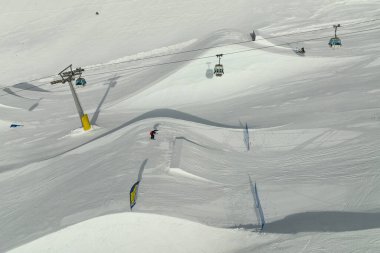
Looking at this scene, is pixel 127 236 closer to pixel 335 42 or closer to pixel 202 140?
pixel 202 140

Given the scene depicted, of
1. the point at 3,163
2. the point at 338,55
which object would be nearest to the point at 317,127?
the point at 338,55

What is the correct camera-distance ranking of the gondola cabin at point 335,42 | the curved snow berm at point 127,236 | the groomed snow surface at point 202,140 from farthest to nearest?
the gondola cabin at point 335,42 → the groomed snow surface at point 202,140 → the curved snow berm at point 127,236

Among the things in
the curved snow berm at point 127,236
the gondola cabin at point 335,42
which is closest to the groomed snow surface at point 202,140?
the curved snow berm at point 127,236

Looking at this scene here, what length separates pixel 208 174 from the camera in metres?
14.9

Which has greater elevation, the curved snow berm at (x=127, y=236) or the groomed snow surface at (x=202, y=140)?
the groomed snow surface at (x=202, y=140)

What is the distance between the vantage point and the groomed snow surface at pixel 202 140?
11898 millimetres

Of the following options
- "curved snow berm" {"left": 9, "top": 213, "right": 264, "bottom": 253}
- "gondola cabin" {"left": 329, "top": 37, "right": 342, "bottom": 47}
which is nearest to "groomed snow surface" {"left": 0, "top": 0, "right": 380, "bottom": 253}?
"curved snow berm" {"left": 9, "top": 213, "right": 264, "bottom": 253}

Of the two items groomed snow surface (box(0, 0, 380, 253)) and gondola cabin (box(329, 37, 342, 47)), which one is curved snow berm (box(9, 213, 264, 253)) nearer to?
groomed snow surface (box(0, 0, 380, 253))

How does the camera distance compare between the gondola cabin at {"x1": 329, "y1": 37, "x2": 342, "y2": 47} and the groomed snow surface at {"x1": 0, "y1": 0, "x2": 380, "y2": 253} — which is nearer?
the groomed snow surface at {"x1": 0, "y1": 0, "x2": 380, "y2": 253}

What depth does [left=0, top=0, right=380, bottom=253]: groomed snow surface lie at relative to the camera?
11.9 meters

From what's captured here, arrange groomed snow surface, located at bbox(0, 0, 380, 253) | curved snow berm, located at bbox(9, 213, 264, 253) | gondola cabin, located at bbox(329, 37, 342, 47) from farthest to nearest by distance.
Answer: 1. gondola cabin, located at bbox(329, 37, 342, 47)
2. groomed snow surface, located at bbox(0, 0, 380, 253)
3. curved snow berm, located at bbox(9, 213, 264, 253)

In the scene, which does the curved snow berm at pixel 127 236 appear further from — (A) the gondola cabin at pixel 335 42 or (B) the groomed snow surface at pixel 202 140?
(A) the gondola cabin at pixel 335 42

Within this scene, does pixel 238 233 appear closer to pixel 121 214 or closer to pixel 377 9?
pixel 121 214

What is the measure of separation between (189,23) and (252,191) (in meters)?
28.3
